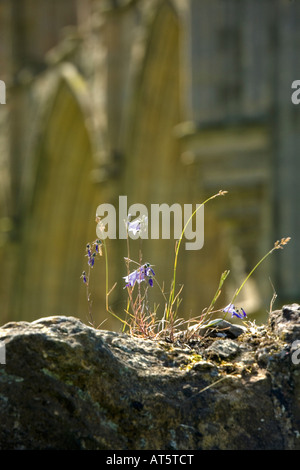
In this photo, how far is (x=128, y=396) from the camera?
2.25 m

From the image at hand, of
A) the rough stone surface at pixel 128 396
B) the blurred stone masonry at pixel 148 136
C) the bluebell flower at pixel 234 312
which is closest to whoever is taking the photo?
the rough stone surface at pixel 128 396

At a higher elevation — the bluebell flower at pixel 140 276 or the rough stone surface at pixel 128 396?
the bluebell flower at pixel 140 276

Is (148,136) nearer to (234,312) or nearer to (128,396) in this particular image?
(234,312)

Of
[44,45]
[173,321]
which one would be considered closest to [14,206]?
[44,45]

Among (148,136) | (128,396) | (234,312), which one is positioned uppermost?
(148,136)

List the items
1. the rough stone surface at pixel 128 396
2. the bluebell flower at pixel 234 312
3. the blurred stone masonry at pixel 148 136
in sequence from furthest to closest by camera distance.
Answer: the blurred stone masonry at pixel 148 136
the bluebell flower at pixel 234 312
the rough stone surface at pixel 128 396

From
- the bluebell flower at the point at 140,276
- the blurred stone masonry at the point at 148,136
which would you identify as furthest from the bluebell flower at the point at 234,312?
the blurred stone masonry at the point at 148,136

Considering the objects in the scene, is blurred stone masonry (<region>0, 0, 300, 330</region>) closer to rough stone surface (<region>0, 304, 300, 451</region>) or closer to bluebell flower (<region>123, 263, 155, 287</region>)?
bluebell flower (<region>123, 263, 155, 287</region>)

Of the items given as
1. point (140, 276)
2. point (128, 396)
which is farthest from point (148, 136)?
point (128, 396)

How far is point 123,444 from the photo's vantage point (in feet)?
7.20

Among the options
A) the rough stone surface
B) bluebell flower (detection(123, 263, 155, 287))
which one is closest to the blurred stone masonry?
bluebell flower (detection(123, 263, 155, 287))

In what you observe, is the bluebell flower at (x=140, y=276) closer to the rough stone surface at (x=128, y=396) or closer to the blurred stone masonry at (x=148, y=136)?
the rough stone surface at (x=128, y=396)

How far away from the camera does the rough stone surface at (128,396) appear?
2.18 metres

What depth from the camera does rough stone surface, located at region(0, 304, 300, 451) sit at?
2.18 meters
